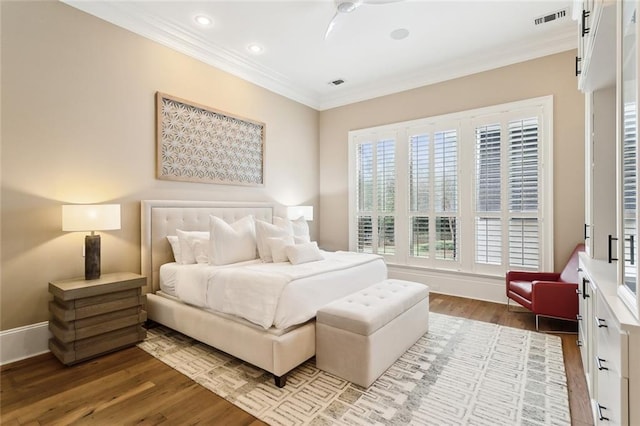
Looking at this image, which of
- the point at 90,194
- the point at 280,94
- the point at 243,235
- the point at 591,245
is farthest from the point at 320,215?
the point at 591,245

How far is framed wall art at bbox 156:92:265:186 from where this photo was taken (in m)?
3.71

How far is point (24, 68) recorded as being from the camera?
2713 millimetres

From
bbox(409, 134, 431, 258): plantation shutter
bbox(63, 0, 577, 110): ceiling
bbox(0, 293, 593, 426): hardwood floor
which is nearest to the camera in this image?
bbox(0, 293, 593, 426): hardwood floor

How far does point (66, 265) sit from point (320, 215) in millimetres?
4012

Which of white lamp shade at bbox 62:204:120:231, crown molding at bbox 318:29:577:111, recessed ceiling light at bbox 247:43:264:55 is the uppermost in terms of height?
recessed ceiling light at bbox 247:43:264:55

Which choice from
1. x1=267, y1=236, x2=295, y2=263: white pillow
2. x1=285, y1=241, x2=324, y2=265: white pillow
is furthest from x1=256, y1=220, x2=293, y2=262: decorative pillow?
x1=285, y1=241, x2=324, y2=265: white pillow

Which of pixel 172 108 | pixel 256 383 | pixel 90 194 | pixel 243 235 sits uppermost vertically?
pixel 172 108

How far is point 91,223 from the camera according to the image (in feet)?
9.00

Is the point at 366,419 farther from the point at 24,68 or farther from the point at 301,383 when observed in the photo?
the point at 24,68

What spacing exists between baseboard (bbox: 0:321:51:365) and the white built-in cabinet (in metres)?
3.96

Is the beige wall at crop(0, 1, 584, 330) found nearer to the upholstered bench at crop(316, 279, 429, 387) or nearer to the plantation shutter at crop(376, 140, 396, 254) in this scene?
the plantation shutter at crop(376, 140, 396, 254)

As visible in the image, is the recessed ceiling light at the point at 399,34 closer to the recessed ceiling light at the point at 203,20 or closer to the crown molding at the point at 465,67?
the crown molding at the point at 465,67

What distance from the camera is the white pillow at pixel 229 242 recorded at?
321cm

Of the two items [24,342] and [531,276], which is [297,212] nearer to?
[531,276]
